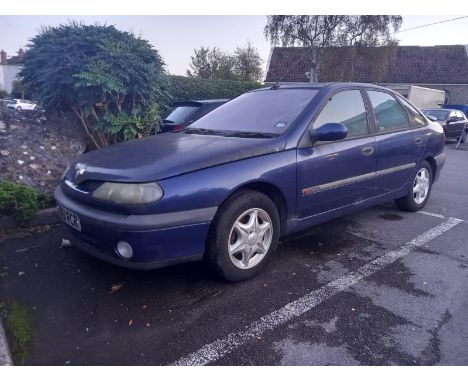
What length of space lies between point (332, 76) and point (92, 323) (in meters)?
23.6

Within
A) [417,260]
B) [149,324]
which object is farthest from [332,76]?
[149,324]

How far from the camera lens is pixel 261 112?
375cm

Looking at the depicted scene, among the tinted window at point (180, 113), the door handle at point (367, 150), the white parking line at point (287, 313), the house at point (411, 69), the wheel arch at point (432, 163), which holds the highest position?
the house at point (411, 69)

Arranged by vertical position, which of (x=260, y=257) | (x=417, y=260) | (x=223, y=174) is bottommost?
(x=417, y=260)

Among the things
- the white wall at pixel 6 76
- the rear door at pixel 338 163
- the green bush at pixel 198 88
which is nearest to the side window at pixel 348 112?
the rear door at pixel 338 163

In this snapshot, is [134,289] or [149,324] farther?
[134,289]

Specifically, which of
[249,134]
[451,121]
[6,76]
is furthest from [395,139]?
[6,76]

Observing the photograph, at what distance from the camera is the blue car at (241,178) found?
262 cm

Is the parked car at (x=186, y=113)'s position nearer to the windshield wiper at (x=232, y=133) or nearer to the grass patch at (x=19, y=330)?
the windshield wiper at (x=232, y=133)

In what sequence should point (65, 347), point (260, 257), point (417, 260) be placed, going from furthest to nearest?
point (417, 260) < point (260, 257) < point (65, 347)

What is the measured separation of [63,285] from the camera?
3066 millimetres

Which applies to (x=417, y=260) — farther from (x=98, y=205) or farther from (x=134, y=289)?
(x=98, y=205)

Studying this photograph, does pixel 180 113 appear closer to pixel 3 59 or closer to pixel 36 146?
pixel 36 146

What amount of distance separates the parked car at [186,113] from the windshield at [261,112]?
265cm
